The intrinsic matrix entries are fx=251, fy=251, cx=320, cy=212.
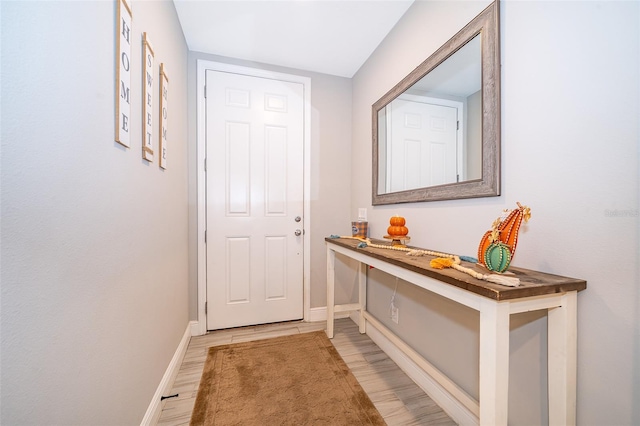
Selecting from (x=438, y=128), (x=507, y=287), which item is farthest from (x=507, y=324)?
(x=438, y=128)

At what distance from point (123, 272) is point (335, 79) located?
8.08 ft

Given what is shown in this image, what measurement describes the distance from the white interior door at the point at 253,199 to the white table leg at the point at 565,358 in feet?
6.35

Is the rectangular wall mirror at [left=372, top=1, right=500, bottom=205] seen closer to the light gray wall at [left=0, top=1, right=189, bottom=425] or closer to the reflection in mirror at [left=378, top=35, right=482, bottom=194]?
the reflection in mirror at [left=378, top=35, right=482, bottom=194]

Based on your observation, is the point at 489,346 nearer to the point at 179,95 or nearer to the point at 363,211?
the point at 363,211

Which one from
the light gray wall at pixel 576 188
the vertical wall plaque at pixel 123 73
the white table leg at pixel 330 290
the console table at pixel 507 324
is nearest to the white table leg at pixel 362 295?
the white table leg at pixel 330 290

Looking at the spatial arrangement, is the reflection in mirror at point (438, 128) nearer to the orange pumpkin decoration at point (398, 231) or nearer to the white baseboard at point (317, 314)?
the orange pumpkin decoration at point (398, 231)

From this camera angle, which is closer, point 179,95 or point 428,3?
point 428,3

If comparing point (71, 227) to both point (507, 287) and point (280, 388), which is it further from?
point (280, 388)

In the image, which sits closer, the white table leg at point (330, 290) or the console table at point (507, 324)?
the console table at point (507, 324)

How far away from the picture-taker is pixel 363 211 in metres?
2.35

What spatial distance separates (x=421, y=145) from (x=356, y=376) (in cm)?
156

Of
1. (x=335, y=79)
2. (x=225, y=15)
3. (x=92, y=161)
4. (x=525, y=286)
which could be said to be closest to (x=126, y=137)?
(x=92, y=161)

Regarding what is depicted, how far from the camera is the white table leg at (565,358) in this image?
827mm

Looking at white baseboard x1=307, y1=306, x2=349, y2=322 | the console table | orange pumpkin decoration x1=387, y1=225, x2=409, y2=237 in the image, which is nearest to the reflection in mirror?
orange pumpkin decoration x1=387, y1=225, x2=409, y2=237
